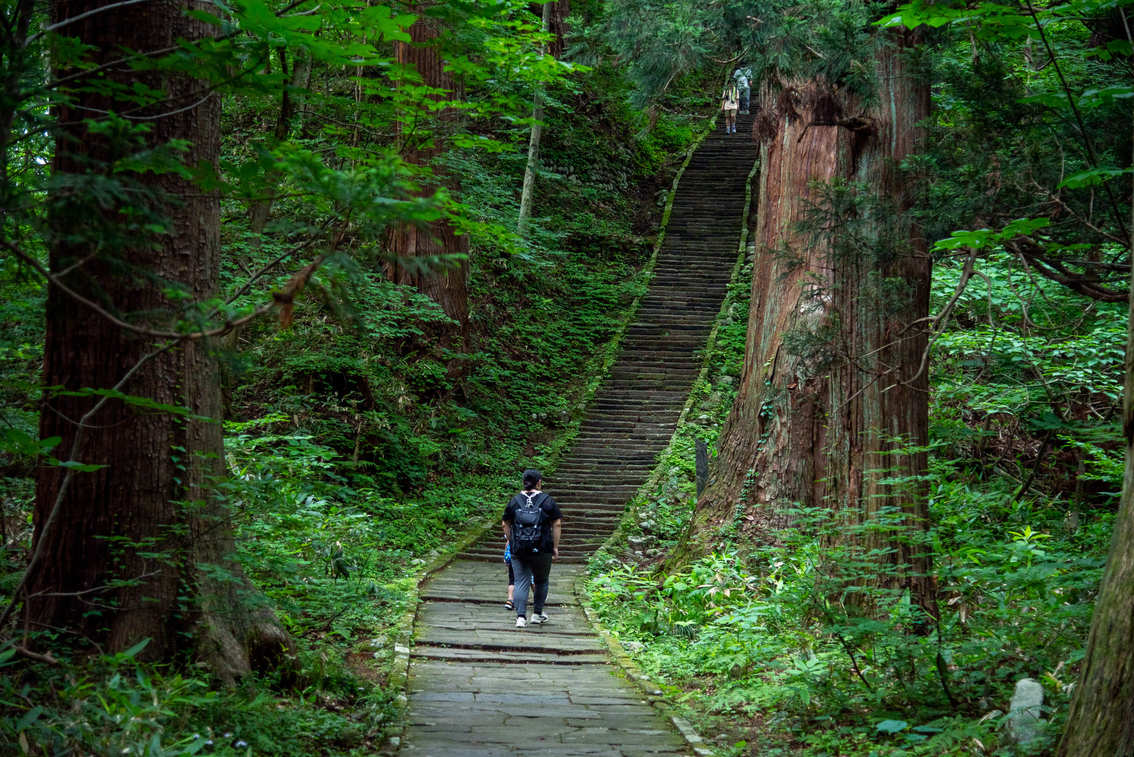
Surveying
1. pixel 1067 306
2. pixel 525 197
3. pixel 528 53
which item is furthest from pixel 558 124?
pixel 1067 306

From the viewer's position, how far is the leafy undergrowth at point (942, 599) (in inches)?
216

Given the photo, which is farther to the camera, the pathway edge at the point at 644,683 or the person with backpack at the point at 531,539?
the person with backpack at the point at 531,539

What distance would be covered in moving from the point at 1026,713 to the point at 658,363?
15348 millimetres

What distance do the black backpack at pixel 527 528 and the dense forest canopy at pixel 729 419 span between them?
123cm

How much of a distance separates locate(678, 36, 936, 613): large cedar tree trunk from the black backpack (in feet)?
7.51

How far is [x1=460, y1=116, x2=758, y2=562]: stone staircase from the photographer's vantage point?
15211mm

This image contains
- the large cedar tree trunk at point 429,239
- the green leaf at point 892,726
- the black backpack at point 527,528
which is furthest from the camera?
the large cedar tree trunk at point 429,239

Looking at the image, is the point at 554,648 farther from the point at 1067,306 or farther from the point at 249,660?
the point at 1067,306

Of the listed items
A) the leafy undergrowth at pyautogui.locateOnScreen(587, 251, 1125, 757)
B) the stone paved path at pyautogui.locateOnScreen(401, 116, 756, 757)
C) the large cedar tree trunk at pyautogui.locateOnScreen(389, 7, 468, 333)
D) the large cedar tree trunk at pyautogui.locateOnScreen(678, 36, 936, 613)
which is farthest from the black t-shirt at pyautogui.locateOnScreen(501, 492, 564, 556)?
the large cedar tree trunk at pyautogui.locateOnScreen(389, 7, 468, 333)

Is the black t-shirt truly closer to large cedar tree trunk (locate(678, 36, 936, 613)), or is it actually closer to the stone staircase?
large cedar tree trunk (locate(678, 36, 936, 613))

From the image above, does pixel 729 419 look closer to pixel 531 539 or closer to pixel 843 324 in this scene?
pixel 531 539

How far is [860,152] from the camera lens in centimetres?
773

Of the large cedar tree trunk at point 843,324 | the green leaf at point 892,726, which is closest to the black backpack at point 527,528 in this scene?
the large cedar tree trunk at point 843,324

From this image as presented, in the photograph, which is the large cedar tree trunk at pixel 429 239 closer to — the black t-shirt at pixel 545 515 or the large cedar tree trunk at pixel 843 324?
the black t-shirt at pixel 545 515
